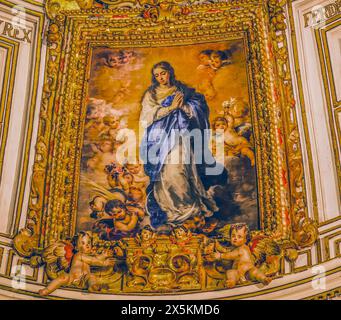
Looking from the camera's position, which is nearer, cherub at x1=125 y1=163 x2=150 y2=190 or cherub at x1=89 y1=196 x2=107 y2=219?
cherub at x1=89 y1=196 x2=107 y2=219

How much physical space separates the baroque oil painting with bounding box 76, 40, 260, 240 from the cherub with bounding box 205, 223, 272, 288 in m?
0.18

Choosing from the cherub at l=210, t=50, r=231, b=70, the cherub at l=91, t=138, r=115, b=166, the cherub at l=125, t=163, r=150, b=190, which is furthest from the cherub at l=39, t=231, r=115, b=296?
the cherub at l=210, t=50, r=231, b=70

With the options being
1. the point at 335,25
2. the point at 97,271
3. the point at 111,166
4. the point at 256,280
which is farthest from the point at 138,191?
the point at 335,25

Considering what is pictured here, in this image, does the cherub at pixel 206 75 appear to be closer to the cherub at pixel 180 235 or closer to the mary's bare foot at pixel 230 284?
the cherub at pixel 180 235

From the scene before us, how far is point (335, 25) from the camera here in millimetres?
11641

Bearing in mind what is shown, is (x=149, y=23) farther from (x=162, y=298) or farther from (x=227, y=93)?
(x=162, y=298)

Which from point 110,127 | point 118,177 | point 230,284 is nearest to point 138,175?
point 118,177

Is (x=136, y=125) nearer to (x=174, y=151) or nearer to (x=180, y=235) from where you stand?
(x=174, y=151)

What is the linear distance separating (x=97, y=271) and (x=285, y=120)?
359 centimetres

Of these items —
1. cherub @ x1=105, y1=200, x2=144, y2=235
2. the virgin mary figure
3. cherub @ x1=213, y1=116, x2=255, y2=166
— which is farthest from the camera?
cherub @ x1=213, y1=116, x2=255, y2=166

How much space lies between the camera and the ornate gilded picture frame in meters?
10.9

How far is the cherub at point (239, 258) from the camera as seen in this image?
10680 millimetres

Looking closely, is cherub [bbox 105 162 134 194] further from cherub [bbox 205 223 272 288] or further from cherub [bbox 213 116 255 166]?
cherub [bbox 205 223 272 288]

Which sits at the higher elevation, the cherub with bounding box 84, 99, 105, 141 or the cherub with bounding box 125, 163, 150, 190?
the cherub with bounding box 84, 99, 105, 141
